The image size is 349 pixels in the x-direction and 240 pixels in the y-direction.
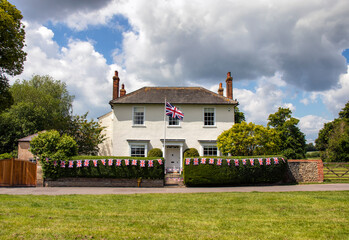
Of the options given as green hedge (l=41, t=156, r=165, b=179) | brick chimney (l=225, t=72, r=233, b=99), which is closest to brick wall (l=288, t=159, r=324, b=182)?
green hedge (l=41, t=156, r=165, b=179)

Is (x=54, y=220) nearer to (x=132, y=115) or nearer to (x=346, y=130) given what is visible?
(x=132, y=115)

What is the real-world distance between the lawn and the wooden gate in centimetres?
826

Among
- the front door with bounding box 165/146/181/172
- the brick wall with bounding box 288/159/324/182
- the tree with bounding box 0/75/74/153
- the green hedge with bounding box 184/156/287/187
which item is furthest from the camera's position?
the tree with bounding box 0/75/74/153

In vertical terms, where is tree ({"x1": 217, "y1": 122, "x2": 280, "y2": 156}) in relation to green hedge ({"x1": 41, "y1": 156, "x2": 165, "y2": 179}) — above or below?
above

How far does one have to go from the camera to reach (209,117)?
2438cm

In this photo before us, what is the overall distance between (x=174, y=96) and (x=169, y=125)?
3.14 m

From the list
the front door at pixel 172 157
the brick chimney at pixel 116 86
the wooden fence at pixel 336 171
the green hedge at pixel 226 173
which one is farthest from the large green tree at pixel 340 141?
the brick chimney at pixel 116 86

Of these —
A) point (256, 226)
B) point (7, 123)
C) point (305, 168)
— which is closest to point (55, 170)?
point (256, 226)

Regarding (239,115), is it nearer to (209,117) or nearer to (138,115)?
(209,117)

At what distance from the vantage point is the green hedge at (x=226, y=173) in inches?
642

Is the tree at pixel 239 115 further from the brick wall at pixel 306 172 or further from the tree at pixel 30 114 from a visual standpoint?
the tree at pixel 30 114

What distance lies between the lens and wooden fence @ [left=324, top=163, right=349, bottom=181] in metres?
18.2

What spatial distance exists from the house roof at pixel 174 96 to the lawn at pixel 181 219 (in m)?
14.9

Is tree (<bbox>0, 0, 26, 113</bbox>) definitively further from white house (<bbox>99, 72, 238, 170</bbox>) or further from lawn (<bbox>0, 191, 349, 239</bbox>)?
lawn (<bbox>0, 191, 349, 239</bbox>)
